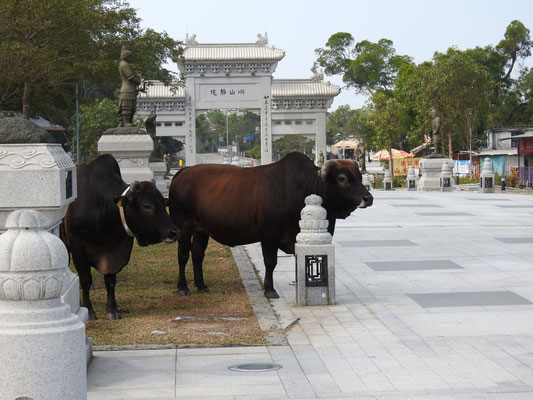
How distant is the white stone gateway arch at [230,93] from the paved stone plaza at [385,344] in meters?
49.6

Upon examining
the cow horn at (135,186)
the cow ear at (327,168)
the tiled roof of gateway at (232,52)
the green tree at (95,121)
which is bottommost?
the cow horn at (135,186)

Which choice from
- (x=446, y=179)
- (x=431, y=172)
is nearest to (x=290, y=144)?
(x=431, y=172)

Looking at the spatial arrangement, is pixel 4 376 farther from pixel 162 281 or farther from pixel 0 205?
pixel 162 281

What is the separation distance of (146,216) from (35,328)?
15.8 feet

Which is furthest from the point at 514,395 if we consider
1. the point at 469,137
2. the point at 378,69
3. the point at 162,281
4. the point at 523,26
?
the point at 378,69

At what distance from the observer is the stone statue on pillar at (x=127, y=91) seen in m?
20.2

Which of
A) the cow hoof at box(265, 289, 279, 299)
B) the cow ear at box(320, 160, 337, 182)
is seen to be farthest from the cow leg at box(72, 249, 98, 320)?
the cow ear at box(320, 160, 337, 182)

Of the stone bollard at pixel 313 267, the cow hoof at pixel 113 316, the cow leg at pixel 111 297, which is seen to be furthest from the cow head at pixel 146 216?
the stone bollard at pixel 313 267

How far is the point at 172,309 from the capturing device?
31.9 ft

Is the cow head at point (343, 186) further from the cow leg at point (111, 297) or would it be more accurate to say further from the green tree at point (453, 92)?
the green tree at point (453, 92)

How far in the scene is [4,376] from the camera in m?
3.95

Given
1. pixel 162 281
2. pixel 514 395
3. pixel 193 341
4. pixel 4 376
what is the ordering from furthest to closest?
pixel 162 281 < pixel 193 341 < pixel 514 395 < pixel 4 376

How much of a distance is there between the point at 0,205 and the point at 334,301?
485cm

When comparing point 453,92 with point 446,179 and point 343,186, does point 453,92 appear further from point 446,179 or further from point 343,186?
point 343,186
